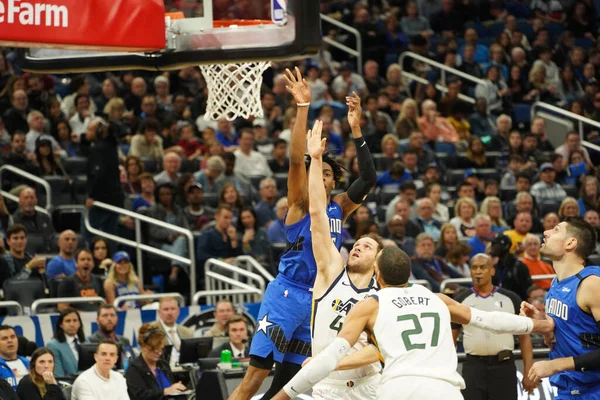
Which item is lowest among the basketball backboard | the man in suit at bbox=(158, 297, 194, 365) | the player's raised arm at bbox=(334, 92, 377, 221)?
the man in suit at bbox=(158, 297, 194, 365)

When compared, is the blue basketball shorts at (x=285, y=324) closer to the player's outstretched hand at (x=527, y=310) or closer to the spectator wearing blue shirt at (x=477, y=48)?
the player's outstretched hand at (x=527, y=310)

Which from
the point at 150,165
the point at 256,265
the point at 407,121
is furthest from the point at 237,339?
the point at 407,121

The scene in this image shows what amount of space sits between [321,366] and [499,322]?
1411mm

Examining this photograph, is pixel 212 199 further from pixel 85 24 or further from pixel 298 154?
pixel 85 24

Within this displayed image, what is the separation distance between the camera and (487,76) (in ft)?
69.5

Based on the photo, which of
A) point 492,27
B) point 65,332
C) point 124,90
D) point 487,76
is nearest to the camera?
point 65,332

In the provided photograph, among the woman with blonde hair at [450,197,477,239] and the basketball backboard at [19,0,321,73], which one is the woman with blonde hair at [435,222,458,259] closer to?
the woman with blonde hair at [450,197,477,239]

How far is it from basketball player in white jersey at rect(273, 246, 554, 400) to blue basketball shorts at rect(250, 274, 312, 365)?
1.68m

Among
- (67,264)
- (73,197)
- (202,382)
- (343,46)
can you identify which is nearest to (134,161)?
(73,197)

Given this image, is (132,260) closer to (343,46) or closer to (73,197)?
(73,197)

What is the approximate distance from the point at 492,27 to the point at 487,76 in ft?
9.12

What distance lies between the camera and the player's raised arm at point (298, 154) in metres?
8.79

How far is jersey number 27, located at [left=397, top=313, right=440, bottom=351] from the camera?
23.8ft

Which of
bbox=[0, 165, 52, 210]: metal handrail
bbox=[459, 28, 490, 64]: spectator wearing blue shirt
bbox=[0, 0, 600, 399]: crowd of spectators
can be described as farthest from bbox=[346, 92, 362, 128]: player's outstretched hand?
bbox=[459, 28, 490, 64]: spectator wearing blue shirt
